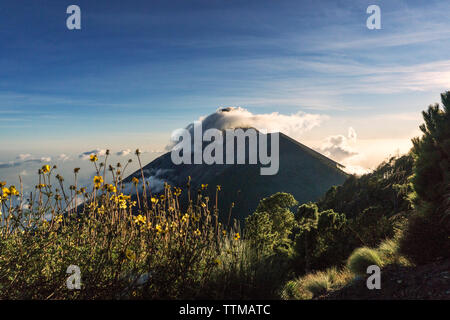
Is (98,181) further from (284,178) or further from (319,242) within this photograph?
(284,178)

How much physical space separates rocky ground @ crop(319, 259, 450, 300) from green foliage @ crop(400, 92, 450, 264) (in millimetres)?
422

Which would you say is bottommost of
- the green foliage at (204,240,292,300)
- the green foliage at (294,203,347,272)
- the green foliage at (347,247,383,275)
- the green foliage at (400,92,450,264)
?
the green foliage at (294,203,347,272)

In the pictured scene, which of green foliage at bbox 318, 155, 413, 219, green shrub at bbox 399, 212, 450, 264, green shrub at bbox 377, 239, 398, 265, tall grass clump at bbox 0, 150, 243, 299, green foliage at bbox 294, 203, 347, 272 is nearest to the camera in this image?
tall grass clump at bbox 0, 150, 243, 299

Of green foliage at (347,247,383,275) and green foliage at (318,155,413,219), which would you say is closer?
green foliage at (347,247,383,275)

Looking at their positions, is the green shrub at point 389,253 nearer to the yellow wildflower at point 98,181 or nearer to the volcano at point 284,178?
the yellow wildflower at point 98,181

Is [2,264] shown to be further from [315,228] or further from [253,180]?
[253,180]

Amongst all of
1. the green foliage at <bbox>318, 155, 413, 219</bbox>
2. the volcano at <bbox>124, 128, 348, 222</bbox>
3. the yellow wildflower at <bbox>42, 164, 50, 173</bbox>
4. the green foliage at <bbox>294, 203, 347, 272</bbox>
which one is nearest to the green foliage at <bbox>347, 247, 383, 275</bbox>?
the yellow wildflower at <bbox>42, 164, 50, 173</bbox>

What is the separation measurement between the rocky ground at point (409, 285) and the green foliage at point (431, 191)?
422mm

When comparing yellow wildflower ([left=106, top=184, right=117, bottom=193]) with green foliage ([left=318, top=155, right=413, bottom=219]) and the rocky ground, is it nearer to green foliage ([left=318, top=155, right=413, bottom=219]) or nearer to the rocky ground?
the rocky ground

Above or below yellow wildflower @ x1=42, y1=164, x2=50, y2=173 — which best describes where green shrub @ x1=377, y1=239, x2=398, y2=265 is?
below

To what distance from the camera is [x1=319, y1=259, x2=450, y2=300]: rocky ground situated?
3.99 meters

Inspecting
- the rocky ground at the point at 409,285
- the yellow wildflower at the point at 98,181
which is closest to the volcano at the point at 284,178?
the rocky ground at the point at 409,285

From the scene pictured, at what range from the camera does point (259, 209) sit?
2008 cm
